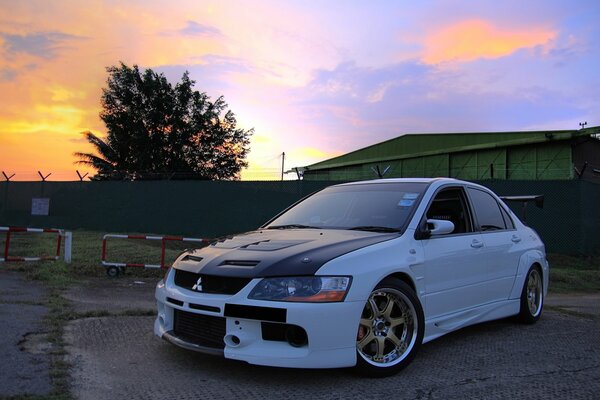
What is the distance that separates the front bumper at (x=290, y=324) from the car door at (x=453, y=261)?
105cm

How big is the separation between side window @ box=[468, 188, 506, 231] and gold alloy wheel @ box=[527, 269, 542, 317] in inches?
32.7

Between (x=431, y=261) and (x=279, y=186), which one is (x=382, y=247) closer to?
(x=431, y=261)

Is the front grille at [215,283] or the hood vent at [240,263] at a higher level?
the hood vent at [240,263]

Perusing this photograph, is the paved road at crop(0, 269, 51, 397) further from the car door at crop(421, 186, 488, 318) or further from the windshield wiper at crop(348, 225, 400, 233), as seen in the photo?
the car door at crop(421, 186, 488, 318)

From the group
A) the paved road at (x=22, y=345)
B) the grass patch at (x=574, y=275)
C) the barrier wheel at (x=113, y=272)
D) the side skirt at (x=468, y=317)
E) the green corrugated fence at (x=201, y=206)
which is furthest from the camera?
the green corrugated fence at (x=201, y=206)

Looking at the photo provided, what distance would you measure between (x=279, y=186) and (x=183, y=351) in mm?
12903

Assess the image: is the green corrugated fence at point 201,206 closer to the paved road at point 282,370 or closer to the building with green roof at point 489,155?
the building with green roof at point 489,155

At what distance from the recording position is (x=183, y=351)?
4359mm

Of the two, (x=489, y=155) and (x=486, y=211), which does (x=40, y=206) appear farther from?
(x=489, y=155)

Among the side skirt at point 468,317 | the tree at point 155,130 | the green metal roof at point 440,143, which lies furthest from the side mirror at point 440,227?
the tree at point 155,130

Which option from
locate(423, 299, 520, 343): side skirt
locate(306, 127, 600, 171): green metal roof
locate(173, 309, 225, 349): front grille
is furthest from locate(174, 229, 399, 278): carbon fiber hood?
locate(306, 127, 600, 171): green metal roof

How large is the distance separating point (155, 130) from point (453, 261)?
111 feet

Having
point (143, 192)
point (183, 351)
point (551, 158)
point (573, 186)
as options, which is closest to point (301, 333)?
point (183, 351)

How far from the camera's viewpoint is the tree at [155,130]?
3547 cm
